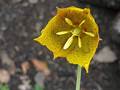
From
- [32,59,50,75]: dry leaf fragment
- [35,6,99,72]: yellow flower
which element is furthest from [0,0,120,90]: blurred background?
[35,6,99,72]: yellow flower

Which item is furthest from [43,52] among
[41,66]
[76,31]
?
[76,31]

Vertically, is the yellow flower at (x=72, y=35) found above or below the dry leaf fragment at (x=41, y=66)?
above

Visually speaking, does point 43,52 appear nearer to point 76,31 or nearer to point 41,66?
point 41,66

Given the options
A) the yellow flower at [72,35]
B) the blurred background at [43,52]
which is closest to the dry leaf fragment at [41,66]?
the blurred background at [43,52]

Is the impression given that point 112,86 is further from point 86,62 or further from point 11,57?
point 86,62

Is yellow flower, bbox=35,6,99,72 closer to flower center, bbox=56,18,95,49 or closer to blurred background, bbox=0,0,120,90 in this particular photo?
flower center, bbox=56,18,95,49

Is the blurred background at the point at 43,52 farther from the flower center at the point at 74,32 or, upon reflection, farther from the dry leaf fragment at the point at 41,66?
the flower center at the point at 74,32

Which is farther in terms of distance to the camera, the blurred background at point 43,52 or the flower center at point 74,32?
the blurred background at point 43,52
